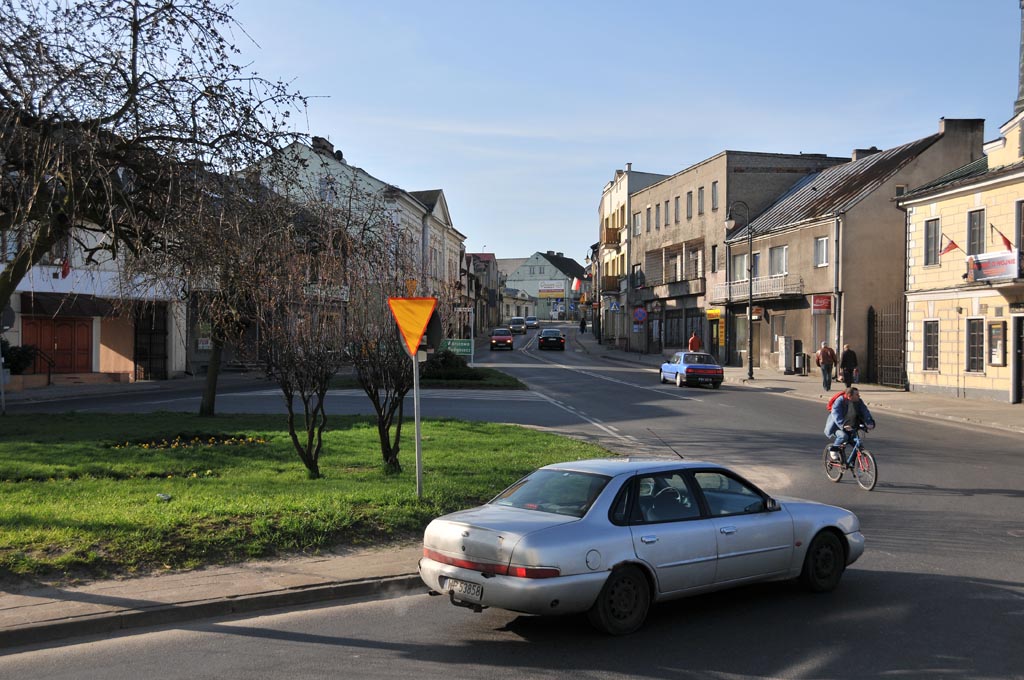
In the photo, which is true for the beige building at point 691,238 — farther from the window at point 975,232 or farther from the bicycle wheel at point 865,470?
the bicycle wheel at point 865,470

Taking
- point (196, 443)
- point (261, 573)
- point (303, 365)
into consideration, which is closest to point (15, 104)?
point (303, 365)

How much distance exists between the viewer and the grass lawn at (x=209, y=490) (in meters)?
8.79

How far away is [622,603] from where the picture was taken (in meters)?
6.82

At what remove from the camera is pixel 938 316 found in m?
32.0

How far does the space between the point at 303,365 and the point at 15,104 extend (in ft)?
14.8

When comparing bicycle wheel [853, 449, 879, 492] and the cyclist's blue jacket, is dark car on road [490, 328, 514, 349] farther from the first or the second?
bicycle wheel [853, 449, 879, 492]

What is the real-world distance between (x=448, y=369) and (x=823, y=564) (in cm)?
2798

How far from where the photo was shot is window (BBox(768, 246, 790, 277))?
148 ft

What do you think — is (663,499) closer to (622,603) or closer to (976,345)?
(622,603)

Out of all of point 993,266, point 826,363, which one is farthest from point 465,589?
point 826,363

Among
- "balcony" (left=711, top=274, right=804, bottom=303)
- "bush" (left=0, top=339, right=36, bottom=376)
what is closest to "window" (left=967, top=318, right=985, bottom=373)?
"balcony" (left=711, top=274, right=804, bottom=303)

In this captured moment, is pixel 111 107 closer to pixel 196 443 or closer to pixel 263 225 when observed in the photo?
pixel 263 225

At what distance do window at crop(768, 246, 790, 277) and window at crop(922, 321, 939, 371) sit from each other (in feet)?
40.4

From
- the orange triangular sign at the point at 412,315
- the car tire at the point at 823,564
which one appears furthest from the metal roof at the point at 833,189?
the car tire at the point at 823,564
